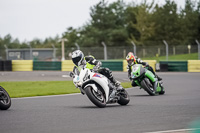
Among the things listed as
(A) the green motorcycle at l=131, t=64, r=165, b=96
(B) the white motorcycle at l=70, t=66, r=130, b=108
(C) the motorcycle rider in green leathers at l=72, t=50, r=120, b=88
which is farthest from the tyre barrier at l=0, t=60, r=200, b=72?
(B) the white motorcycle at l=70, t=66, r=130, b=108

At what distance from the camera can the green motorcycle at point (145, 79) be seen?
42.4 ft


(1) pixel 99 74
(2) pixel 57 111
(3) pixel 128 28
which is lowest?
(2) pixel 57 111

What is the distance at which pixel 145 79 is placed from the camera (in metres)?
12.9

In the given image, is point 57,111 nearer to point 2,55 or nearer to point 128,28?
point 2,55

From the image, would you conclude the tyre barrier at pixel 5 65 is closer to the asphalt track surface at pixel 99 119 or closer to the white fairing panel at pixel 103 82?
the asphalt track surface at pixel 99 119

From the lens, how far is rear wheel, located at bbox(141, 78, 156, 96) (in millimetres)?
12867

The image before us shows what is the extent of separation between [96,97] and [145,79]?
3.85m

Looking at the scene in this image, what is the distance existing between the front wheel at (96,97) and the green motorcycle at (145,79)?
11.4 ft

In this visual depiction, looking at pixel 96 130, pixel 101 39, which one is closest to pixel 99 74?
pixel 96 130

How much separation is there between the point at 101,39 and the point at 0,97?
55.1 m

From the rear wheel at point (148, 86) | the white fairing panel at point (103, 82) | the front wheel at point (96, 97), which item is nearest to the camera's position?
the front wheel at point (96, 97)

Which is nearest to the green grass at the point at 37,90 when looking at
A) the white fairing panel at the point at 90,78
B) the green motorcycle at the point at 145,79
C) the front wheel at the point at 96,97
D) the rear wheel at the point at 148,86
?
the green motorcycle at the point at 145,79

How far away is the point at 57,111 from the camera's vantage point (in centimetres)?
920

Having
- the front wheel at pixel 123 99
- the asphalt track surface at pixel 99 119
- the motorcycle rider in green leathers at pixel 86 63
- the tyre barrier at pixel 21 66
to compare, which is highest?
the motorcycle rider in green leathers at pixel 86 63
